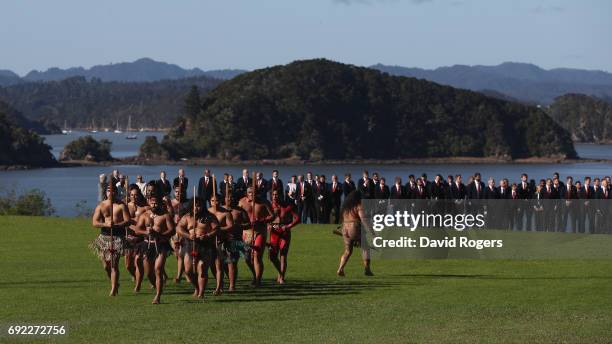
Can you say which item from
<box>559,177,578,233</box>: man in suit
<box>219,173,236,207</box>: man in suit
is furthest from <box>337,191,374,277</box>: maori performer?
<box>559,177,578,233</box>: man in suit

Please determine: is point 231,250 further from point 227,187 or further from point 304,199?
point 304,199

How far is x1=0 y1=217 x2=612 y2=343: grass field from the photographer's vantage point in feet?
55.3

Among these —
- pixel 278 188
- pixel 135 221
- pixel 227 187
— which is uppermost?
pixel 227 187

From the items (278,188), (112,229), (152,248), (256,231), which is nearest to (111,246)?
(112,229)

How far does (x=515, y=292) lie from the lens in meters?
21.8

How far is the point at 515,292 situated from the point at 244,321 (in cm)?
635

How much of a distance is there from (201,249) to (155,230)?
886mm

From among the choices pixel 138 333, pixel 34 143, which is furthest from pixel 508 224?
pixel 34 143

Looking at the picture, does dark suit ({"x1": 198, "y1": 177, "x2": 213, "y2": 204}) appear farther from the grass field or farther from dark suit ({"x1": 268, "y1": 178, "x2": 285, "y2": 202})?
the grass field

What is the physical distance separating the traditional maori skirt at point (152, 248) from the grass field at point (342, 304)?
824 millimetres

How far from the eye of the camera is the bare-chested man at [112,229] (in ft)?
67.1

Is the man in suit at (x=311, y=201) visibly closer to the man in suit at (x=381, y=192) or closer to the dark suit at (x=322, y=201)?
the dark suit at (x=322, y=201)

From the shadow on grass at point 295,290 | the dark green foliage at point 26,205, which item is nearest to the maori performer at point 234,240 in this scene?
the shadow on grass at point 295,290

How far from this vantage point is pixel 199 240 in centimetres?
2014
